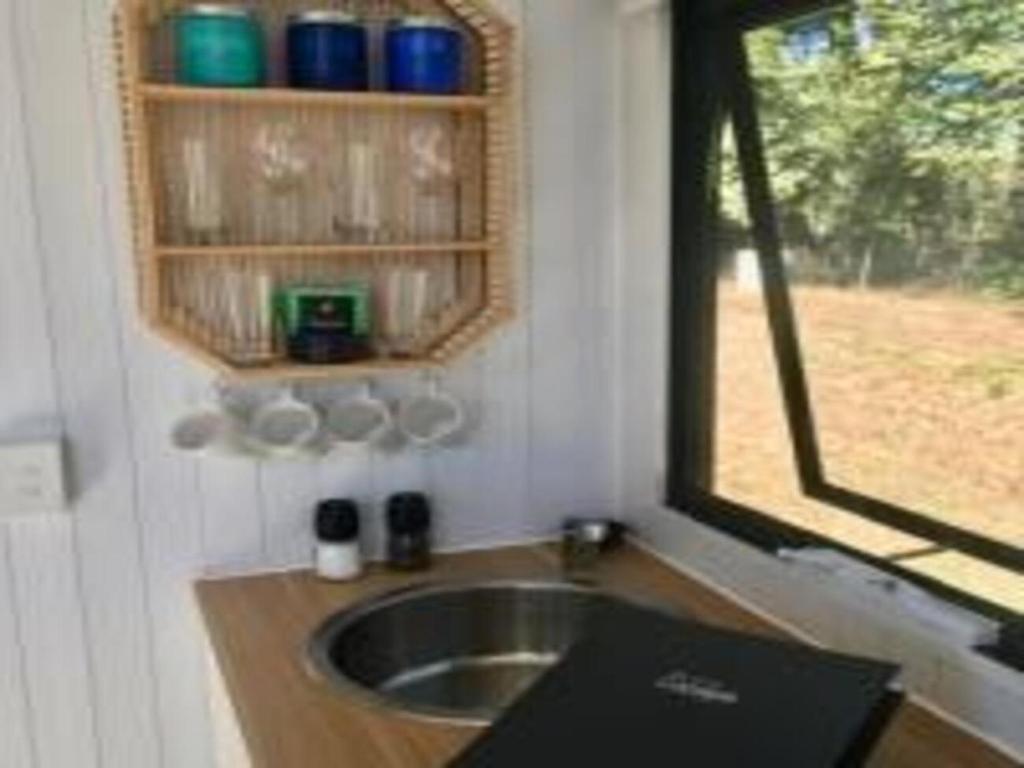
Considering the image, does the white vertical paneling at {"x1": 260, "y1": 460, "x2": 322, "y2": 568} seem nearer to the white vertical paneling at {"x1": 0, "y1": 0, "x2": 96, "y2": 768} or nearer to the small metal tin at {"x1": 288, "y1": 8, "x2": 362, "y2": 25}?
the white vertical paneling at {"x1": 0, "y1": 0, "x2": 96, "y2": 768}

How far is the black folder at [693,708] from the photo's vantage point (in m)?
0.98

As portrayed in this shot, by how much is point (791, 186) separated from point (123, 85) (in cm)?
102

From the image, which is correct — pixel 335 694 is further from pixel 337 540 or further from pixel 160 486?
pixel 160 486

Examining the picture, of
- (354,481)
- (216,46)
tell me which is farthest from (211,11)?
(354,481)

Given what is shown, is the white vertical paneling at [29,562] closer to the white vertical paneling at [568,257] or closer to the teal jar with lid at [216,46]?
the teal jar with lid at [216,46]

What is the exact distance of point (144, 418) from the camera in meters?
1.71

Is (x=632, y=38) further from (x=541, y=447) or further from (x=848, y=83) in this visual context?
(x=541, y=447)

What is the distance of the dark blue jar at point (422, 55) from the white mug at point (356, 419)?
1.68 feet

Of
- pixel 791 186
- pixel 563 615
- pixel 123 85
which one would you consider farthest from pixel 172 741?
pixel 791 186

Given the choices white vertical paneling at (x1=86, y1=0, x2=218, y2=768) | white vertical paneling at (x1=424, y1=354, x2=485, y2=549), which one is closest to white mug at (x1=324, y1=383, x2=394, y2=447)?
white vertical paneling at (x1=424, y1=354, x2=485, y2=549)

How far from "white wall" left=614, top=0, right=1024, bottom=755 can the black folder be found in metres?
0.38

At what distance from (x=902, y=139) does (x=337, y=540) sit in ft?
3.45

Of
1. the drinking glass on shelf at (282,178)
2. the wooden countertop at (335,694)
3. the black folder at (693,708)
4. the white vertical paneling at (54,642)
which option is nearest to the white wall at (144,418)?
the white vertical paneling at (54,642)

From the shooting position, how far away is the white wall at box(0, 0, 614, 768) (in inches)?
63.1
